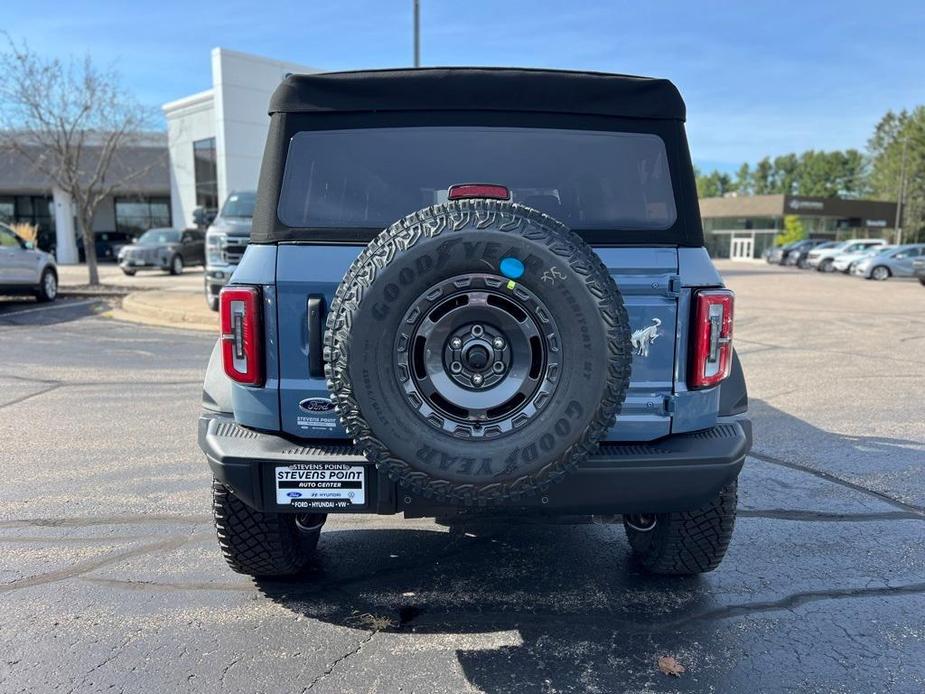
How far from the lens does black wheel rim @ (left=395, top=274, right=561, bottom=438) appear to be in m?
2.41

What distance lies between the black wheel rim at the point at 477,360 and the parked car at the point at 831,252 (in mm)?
38084

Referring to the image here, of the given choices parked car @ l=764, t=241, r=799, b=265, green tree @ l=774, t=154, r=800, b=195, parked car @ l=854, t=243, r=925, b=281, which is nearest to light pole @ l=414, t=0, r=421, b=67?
parked car @ l=854, t=243, r=925, b=281

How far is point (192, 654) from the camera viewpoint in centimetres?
273

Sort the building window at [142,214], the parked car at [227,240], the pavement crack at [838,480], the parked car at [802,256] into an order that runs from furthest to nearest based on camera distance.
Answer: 1. the parked car at [802,256]
2. the building window at [142,214]
3. the parked car at [227,240]
4. the pavement crack at [838,480]

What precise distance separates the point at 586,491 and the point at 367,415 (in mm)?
884

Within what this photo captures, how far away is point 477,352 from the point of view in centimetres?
241

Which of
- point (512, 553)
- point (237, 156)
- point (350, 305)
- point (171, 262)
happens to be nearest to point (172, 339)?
point (512, 553)

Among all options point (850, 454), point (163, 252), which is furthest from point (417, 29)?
point (163, 252)

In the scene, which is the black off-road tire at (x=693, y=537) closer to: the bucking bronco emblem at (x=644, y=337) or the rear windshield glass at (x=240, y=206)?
the bucking bronco emblem at (x=644, y=337)

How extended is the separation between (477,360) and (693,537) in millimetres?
1530

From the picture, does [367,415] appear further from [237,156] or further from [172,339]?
[237,156]

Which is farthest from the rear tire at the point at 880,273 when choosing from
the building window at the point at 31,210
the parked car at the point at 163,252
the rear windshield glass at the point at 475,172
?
the building window at the point at 31,210

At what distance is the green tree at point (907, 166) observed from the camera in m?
70.9

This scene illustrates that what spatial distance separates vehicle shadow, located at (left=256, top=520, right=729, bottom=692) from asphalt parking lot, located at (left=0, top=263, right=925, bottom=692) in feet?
0.04
